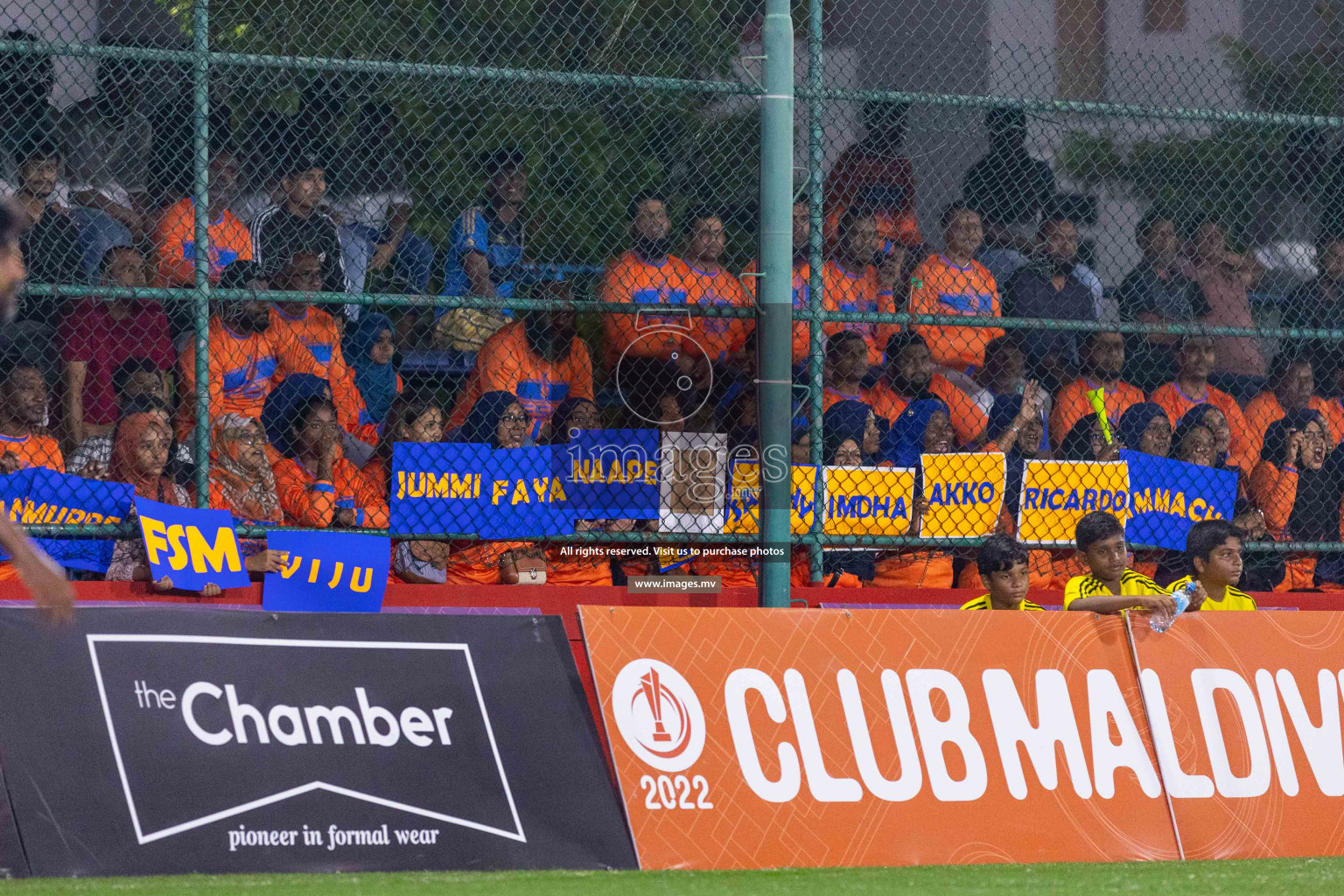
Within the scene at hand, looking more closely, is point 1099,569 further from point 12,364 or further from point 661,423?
point 12,364

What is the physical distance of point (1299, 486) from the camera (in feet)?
30.0

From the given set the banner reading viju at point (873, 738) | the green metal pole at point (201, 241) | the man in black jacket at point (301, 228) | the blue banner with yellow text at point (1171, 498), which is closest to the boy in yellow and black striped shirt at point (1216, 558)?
the blue banner with yellow text at point (1171, 498)

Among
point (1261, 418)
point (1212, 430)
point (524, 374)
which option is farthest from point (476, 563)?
point (1261, 418)

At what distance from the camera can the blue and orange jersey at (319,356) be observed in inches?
304

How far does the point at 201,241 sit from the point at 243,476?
1.04 m

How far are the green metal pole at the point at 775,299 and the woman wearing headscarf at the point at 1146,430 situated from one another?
219cm

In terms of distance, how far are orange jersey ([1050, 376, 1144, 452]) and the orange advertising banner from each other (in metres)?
1.55

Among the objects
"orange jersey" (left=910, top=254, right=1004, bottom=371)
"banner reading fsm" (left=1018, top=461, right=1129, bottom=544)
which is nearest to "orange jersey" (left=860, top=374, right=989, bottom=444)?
"orange jersey" (left=910, top=254, right=1004, bottom=371)

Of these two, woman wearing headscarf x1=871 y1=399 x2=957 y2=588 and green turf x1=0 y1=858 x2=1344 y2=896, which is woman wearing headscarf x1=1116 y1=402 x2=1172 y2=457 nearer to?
woman wearing headscarf x1=871 y1=399 x2=957 y2=588

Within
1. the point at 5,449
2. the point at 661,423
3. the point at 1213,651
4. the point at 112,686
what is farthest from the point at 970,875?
the point at 5,449

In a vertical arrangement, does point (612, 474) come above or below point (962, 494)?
above

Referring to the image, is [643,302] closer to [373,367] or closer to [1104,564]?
[373,367]

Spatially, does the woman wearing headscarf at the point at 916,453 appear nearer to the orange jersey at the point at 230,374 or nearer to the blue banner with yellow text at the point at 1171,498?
the blue banner with yellow text at the point at 1171,498

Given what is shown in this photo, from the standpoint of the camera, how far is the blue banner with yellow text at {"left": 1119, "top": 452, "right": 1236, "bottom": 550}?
864cm
